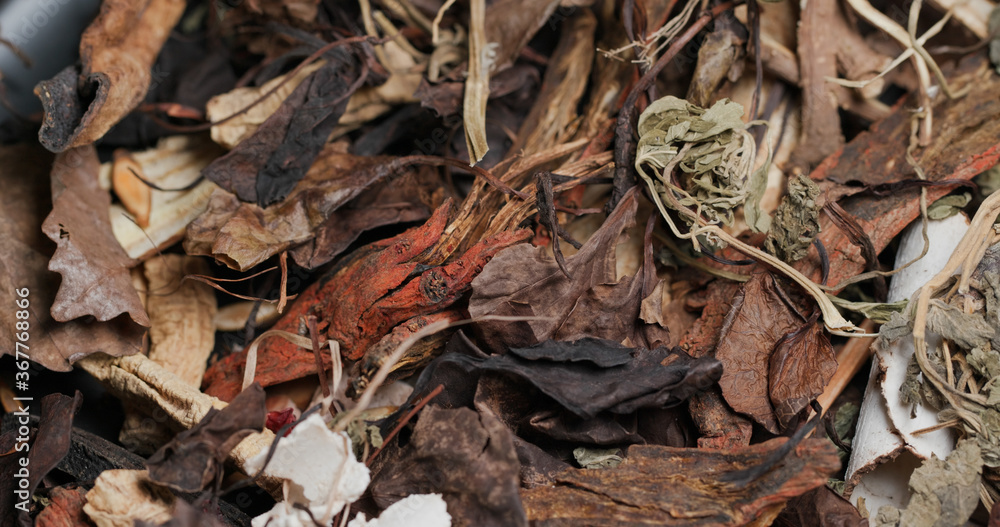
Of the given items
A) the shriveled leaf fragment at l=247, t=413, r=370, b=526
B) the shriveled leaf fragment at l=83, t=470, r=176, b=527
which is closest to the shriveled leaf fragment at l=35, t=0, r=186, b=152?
the shriveled leaf fragment at l=83, t=470, r=176, b=527

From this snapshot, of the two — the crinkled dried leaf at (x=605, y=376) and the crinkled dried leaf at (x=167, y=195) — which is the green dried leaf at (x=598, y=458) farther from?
the crinkled dried leaf at (x=167, y=195)

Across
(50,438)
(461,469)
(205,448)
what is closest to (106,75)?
(50,438)

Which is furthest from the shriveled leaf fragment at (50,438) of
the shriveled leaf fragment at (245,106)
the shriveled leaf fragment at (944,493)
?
the shriveled leaf fragment at (944,493)

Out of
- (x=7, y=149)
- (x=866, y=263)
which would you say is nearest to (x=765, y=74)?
(x=866, y=263)

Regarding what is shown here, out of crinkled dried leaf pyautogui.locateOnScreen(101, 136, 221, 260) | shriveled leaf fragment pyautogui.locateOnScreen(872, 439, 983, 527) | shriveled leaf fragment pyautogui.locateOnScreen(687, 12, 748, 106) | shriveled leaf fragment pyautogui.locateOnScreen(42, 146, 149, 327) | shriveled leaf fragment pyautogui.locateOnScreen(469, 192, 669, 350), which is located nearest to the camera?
shriveled leaf fragment pyautogui.locateOnScreen(872, 439, 983, 527)

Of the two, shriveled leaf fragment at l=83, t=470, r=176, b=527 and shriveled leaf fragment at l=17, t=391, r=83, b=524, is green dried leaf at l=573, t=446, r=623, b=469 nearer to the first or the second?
shriveled leaf fragment at l=83, t=470, r=176, b=527
